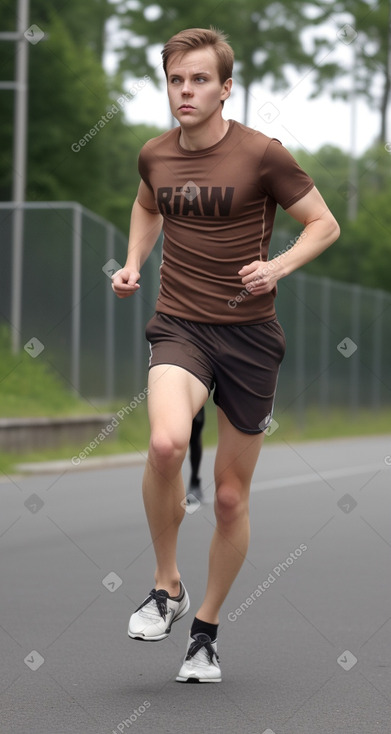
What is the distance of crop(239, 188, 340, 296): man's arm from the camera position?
5.01 meters

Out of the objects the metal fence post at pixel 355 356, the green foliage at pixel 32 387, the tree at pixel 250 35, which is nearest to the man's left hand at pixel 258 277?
the green foliage at pixel 32 387

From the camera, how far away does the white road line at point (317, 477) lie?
14.9m

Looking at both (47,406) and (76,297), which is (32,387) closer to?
(47,406)

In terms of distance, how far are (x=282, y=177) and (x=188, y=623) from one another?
244cm

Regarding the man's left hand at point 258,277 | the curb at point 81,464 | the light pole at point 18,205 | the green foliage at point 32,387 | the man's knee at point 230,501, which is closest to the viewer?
the man's left hand at point 258,277

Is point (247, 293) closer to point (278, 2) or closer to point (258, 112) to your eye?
point (258, 112)

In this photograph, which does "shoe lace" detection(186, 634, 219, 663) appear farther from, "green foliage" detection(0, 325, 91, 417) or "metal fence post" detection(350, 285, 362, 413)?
"metal fence post" detection(350, 285, 362, 413)

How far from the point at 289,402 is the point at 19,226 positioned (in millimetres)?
10678

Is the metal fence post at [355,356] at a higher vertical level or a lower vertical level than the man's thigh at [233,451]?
higher

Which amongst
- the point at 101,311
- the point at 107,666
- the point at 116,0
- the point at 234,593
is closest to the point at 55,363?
the point at 101,311

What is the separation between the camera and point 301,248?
5.24 meters

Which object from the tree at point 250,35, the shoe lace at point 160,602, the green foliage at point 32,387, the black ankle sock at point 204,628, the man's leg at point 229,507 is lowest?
the black ankle sock at point 204,628

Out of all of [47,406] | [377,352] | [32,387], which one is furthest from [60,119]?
[47,406]

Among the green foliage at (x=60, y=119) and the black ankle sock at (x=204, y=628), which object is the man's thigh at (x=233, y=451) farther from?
the green foliage at (x=60, y=119)
